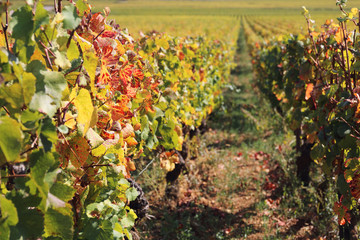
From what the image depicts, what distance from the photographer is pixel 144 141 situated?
2330mm

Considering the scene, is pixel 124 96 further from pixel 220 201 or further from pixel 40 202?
pixel 220 201

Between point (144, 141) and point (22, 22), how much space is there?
1.58 m

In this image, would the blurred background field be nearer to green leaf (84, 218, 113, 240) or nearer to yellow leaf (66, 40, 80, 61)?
yellow leaf (66, 40, 80, 61)

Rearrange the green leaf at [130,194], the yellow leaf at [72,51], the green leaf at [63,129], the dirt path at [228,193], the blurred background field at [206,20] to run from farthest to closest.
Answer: the blurred background field at [206,20] < the dirt path at [228,193] < the green leaf at [130,194] < the yellow leaf at [72,51] < the green leaf at [63,129]

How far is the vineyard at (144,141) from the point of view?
844 mm

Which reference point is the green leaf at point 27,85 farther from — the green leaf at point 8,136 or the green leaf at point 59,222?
the green leaf at point 59,222

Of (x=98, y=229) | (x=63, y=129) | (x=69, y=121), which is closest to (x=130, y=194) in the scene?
(x=98, y=229)

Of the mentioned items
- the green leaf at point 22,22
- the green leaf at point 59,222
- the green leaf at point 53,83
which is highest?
the green leaf at point 22,22

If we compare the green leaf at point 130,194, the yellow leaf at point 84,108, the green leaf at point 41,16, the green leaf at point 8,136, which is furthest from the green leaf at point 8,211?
the green leaf at point 130,194

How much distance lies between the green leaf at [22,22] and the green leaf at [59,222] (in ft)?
1.64

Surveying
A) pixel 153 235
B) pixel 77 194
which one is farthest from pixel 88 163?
pixel 153 235

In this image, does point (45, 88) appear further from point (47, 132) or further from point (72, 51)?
point (72, 51)

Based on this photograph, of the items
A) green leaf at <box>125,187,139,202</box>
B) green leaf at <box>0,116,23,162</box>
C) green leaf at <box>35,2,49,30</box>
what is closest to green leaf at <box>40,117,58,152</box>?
green leaf at <box>0,116,23,162</box>

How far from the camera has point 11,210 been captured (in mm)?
766
